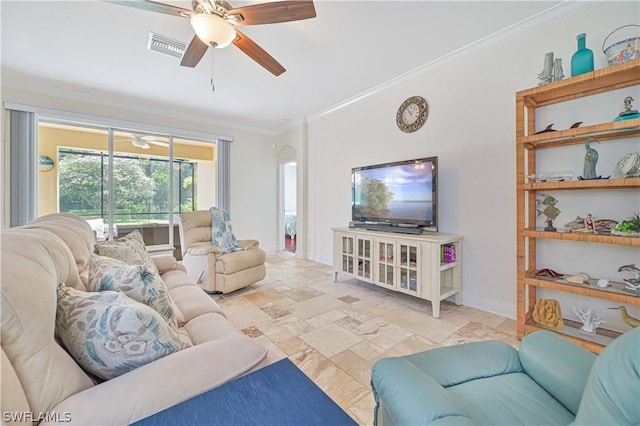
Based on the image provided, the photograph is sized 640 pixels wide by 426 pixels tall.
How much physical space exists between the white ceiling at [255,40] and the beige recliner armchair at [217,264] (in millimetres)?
1848

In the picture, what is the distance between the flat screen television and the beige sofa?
234 centimetres

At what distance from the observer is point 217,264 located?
306 centimetres

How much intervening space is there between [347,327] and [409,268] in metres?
0.89

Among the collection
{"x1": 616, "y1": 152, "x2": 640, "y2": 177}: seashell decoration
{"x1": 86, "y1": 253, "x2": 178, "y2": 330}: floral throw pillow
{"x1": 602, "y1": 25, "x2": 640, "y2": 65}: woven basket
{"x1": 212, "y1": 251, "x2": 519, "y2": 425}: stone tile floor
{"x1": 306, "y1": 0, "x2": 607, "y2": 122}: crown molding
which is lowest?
{"x1": 212, "y1": 251, "x2": 519, "y2": 425}: stone tile floor

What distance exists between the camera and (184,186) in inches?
195

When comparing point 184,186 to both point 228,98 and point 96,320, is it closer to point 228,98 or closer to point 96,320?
A: point 228,98

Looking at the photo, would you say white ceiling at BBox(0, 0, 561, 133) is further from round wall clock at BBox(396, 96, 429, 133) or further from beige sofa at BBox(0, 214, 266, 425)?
beige sofa at BBox(0, 214, 266, 425)

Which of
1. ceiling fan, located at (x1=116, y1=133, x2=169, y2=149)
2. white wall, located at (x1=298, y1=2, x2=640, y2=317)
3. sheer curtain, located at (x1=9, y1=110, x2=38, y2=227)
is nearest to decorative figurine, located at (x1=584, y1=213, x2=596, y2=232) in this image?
white wall, located at (x1=298, y1=2, x2=640, y2=317)

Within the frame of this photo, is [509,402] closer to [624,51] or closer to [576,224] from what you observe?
[576,224]

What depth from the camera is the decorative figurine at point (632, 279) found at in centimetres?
168

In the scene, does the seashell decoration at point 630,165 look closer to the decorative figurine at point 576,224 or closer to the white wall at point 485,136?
the white wall at point 485,136

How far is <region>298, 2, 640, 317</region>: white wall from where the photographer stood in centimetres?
212

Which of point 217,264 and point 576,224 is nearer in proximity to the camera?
point 576,224

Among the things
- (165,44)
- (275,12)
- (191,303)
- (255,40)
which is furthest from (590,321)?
(165,44)
